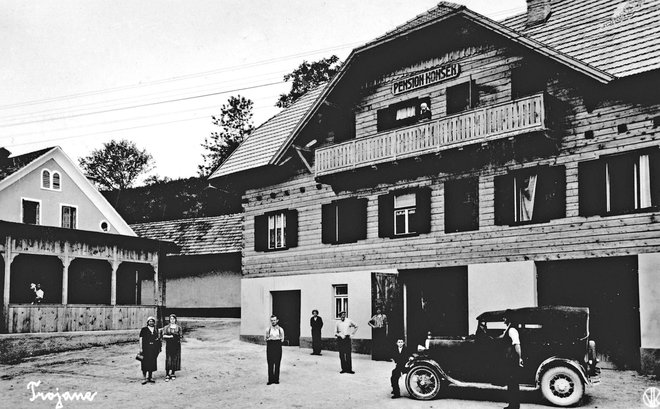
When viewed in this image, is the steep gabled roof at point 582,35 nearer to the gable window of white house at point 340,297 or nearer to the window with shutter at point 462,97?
the window with shutter at point 462,97

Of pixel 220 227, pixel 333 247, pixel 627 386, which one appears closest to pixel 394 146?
pixel 333 247

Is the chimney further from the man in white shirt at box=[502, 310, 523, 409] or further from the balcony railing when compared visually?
the man in white shirt at box=[502, 310, 523, 409]

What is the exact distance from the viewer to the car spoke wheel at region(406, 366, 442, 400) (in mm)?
15258

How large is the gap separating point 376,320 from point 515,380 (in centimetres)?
912

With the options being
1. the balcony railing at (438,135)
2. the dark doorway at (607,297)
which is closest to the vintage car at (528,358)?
the dark doorway at (607,297)

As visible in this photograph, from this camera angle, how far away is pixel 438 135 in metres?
22.5

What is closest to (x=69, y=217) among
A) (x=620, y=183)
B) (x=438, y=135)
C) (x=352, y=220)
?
(x=352, y=220)

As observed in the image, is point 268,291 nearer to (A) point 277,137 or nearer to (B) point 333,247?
(B) point 333,247

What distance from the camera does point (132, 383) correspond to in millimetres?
18094

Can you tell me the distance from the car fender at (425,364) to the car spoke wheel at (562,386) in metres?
2.00

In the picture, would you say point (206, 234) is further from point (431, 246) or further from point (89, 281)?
point (431, 246)

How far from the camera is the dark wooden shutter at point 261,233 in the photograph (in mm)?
29312

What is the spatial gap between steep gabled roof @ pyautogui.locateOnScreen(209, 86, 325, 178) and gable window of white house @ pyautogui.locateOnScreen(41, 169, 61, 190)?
9.34m

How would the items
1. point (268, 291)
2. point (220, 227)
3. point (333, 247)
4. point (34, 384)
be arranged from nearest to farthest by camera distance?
1. point (34, 384)
2. point (333, 247)
3. point (268, 291)
4. point (220, 227)
